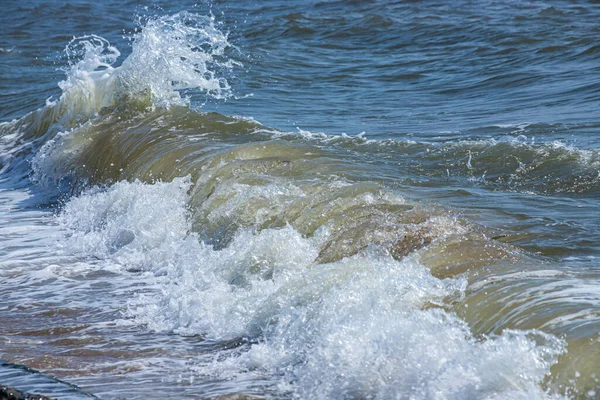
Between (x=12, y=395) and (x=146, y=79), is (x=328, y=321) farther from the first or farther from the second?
(x=146, y=79)

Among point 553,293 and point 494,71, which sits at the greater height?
point 553,293

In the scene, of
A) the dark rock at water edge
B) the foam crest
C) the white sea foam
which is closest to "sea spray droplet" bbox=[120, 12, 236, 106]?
the foam crest

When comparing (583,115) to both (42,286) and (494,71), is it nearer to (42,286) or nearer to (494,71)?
(494,71)

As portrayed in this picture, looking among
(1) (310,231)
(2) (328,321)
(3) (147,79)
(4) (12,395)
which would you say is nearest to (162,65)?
(3) (147,79)

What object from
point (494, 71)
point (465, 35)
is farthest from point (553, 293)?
point (465, 35)

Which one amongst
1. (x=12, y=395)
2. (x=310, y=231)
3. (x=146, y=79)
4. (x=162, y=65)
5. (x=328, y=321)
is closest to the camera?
(x=12, y=395)

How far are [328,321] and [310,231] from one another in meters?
1.58

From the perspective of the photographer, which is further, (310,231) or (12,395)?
(310,231)

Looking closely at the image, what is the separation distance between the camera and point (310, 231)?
6.48 meters

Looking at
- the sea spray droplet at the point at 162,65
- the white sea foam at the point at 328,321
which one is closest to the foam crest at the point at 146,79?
the sea spray droplet at the point at 162,65

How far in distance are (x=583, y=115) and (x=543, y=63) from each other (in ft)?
13.9

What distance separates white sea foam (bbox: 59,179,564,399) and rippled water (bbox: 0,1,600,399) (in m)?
0.01

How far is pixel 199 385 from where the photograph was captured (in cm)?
470

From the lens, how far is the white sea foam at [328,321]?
13.7ft
